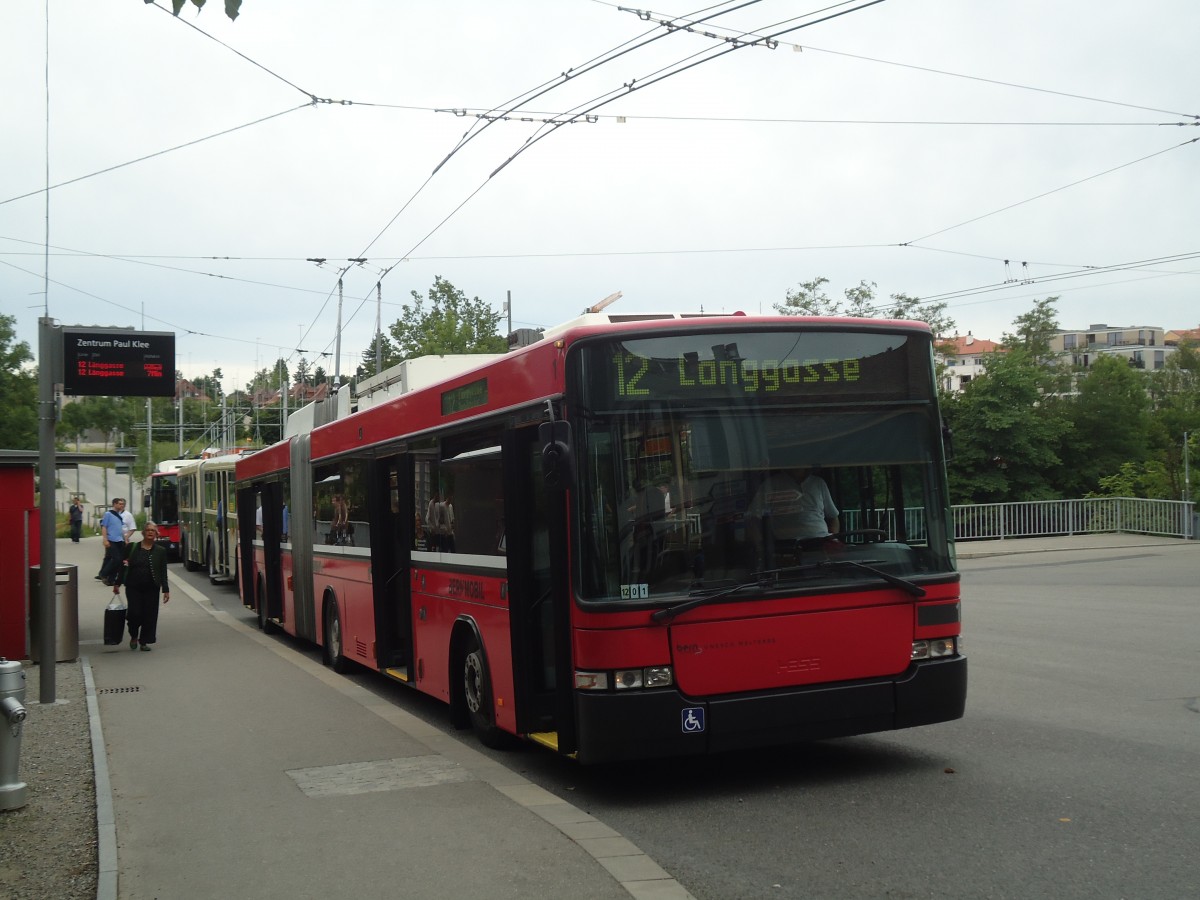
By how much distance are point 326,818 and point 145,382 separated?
313 inches

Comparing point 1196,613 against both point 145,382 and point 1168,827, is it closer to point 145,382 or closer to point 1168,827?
point 1168,827

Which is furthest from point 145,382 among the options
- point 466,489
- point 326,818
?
point 326,818

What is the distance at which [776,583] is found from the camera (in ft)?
23.1

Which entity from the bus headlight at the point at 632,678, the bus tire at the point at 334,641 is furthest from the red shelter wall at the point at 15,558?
the bus headlight at the point at 632,678

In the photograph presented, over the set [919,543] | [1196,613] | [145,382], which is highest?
[145,382]

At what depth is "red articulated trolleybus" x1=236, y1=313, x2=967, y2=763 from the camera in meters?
6.84

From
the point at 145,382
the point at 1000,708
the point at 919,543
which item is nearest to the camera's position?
the point at 919,543

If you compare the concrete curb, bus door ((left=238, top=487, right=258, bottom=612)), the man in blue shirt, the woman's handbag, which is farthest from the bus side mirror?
the man in blue shirt

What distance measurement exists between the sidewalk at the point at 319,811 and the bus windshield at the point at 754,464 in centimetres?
143

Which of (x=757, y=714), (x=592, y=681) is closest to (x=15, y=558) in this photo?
(x=592, y=681)

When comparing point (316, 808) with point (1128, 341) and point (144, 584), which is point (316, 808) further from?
point (1128, 341)

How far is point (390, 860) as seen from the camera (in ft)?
19.8

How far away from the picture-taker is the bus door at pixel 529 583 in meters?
7.77

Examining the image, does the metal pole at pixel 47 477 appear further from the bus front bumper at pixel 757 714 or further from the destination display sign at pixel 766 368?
the destination display sign at pixel 766 368
